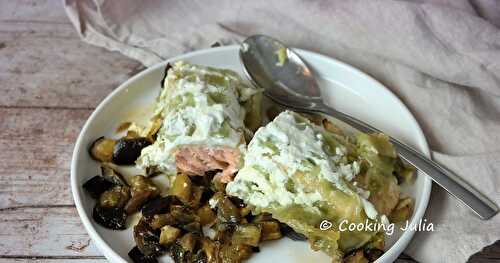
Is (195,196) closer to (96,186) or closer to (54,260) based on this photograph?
(96,186)

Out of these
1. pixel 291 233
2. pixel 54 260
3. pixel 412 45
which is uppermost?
pixel 412 45

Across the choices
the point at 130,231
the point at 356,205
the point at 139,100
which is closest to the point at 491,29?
the point at 356,205

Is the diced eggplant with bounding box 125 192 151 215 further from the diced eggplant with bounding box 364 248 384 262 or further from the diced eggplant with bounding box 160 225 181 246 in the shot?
the diced eggplant with bounding box 364 248 384 262

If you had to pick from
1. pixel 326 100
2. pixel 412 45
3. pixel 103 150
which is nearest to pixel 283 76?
pixel 326 100

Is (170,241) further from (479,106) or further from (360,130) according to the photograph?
(479,106)

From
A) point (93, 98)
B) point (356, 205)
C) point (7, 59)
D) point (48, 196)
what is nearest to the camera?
point (356, 205)

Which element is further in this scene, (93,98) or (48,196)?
(93,98)

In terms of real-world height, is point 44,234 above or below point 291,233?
below

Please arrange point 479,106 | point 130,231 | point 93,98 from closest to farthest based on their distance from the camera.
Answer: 1. point 130,231
2. point 479,106
3. point 93,98
